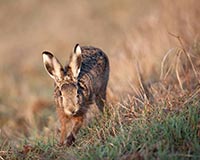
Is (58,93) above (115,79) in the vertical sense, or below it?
above

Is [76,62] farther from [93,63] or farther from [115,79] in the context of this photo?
[115,79]

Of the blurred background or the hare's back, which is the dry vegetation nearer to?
the blurred background

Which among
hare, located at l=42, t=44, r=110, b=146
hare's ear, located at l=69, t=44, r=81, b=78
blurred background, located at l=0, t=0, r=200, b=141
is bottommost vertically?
blurred background, located at l=0, t=0, r=200, b=141

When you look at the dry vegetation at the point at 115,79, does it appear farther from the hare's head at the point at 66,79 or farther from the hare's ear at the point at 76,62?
the hare's ear at the point at 76,62

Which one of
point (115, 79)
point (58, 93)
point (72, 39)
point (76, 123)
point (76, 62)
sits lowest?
point (72, 39)

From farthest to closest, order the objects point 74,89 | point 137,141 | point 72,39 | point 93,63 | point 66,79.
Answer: point 72,39
point 93,63
point 66,79
point 74,89
point 137,141

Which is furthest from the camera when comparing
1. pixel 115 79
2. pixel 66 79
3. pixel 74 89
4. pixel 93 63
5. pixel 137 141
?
pixel 115 79

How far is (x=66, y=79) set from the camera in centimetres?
755

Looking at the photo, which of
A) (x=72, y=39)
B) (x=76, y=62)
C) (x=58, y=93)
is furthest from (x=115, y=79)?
(x=72, y=39)

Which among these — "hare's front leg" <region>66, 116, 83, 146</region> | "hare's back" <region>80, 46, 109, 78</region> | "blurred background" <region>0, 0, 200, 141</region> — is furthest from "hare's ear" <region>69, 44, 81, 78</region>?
"blurred background" <region>0, 0, 200, 141</region>

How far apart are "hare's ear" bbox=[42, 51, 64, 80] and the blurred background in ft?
3.40

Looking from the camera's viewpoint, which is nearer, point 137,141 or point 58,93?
point 137,141

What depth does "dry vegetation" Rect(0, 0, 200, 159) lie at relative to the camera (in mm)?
6098

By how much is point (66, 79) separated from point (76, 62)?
0.85 feet
